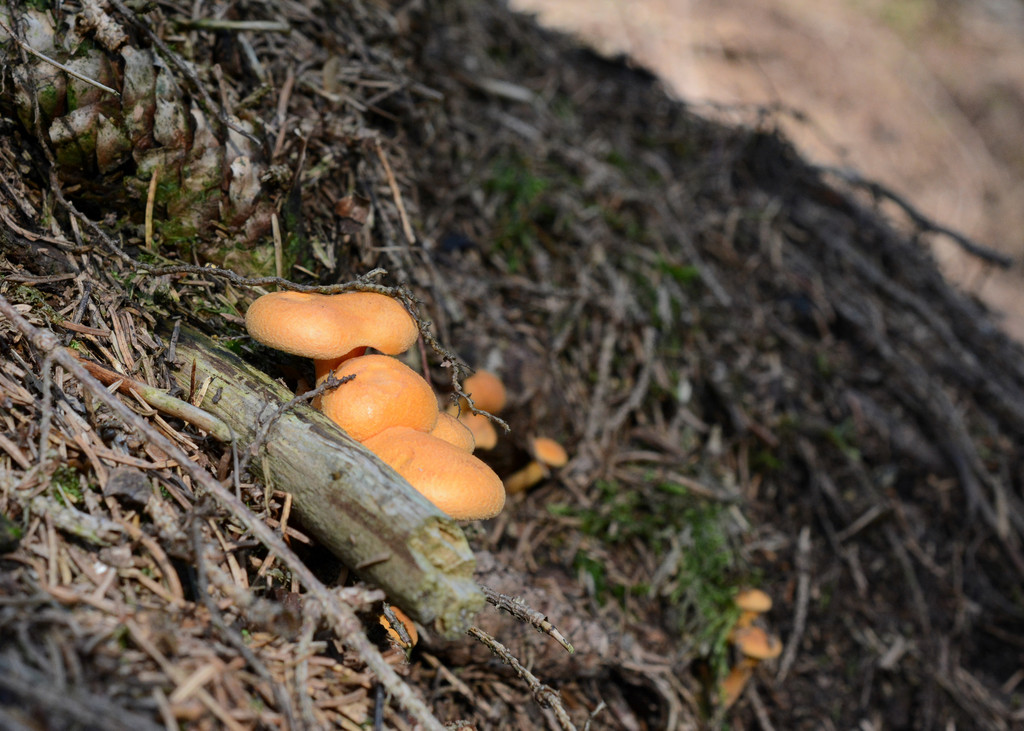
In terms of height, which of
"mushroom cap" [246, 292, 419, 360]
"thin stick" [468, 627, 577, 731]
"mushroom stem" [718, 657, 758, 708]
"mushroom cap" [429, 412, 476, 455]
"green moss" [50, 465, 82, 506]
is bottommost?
"mushroom stem" [718, 657, 758, 708]

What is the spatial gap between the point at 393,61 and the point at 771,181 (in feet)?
11.9

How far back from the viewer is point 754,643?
3.34 m

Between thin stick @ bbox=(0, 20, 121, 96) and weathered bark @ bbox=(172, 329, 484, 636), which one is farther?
thin stick @ bbox=(0, 20, 121, 96)

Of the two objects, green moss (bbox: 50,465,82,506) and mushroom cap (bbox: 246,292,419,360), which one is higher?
mushroom cap (bbox: 246,292,419,360)

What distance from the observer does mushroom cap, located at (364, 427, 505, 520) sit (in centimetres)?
188

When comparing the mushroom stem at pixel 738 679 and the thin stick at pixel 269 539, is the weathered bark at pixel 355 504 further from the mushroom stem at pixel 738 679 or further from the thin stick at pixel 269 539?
the mushroom stem at pixel 738 679

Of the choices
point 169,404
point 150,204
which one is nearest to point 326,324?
point 169,404

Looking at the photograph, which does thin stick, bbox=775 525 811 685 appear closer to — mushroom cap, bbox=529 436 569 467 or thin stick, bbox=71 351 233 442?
mushroom cap, bbox=529 436 569 467

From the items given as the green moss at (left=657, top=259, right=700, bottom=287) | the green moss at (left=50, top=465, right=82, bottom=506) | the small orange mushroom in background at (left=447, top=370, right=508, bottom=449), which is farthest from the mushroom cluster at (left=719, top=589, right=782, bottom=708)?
the green moss at (left=50, top=465, right=82, bottom=506)

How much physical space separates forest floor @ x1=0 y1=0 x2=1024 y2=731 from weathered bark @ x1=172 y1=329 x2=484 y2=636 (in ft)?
0.20

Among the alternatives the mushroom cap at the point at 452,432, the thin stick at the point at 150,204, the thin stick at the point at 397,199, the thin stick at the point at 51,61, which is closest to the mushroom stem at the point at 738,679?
the mushroom cap at the point at 452,432

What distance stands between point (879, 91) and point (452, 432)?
1218cm

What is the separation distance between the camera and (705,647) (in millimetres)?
3285

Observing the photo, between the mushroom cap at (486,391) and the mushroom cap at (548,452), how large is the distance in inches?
11.5
